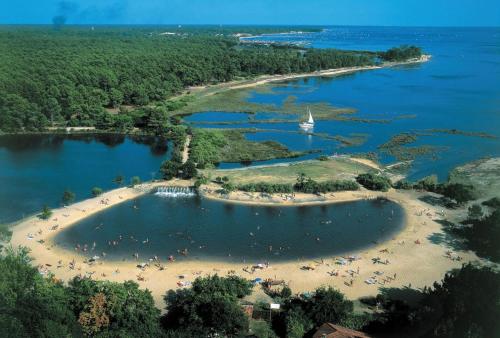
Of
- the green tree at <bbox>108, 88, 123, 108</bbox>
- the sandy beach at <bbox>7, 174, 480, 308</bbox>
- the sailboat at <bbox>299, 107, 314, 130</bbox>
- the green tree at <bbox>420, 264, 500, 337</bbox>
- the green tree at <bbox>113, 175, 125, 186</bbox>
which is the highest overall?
the green tree at <bbox>108, 88, 123, 108</bbox>

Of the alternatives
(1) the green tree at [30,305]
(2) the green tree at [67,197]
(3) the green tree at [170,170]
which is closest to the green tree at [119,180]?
(3) the green tree at [170,170]

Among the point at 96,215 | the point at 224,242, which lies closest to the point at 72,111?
the point at 96,215

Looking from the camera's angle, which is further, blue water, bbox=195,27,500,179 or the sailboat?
the sailboat

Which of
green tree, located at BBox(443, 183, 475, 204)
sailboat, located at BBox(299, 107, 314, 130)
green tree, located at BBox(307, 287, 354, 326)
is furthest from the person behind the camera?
sailboat, located at BBox(299, 107, 314, 130)

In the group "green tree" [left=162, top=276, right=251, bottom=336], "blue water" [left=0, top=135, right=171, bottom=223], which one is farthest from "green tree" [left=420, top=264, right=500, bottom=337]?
"blue water" [left=0, top=135, right=171, bottom=223]

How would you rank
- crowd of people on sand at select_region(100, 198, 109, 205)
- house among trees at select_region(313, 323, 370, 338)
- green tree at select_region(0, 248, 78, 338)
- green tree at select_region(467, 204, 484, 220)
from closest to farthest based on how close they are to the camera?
green tree at select_region(0, 248, 78, 338)
house among trees at select_region(313, 323, 370, 338)
green tree at select_region(467, 204, 484, 220)
crowd of people on sand at select_region(100, 198, 109, 205)

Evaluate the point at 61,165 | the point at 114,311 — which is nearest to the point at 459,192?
the point at 114,311

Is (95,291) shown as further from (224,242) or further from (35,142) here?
(35,142)

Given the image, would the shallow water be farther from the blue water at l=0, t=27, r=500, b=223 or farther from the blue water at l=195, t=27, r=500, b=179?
the blue water at l=195, t=27, r=500, b=179
